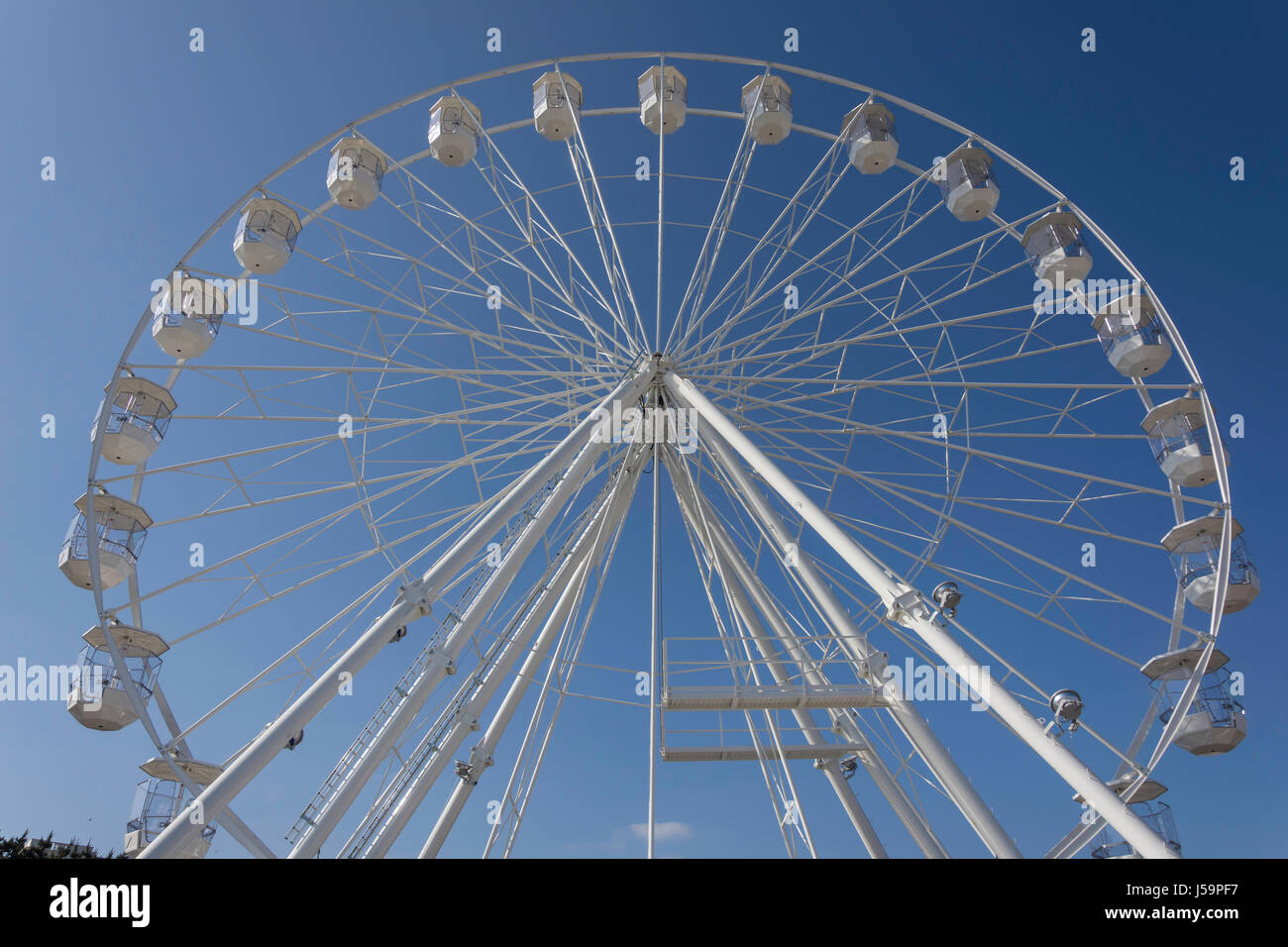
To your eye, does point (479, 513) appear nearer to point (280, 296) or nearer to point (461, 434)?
point (461, 434)

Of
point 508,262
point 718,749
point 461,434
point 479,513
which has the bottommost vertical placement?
point 718,749

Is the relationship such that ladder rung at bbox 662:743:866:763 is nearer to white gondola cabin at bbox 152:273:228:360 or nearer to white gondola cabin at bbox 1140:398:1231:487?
white gondola cabin at bbox 1140:398:1231:487

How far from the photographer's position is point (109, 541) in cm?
1538

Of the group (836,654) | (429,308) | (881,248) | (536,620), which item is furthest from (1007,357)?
(429,308)

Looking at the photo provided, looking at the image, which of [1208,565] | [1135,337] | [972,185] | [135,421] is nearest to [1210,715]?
[1208,565]

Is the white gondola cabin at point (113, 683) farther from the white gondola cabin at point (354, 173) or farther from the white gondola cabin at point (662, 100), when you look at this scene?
the white gondola cabin at point (662, 100)

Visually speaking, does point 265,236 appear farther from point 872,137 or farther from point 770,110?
point 872,137

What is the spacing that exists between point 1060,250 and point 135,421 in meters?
18.5

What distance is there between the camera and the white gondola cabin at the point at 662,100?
18.5 meters

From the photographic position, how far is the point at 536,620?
53.7 ft
